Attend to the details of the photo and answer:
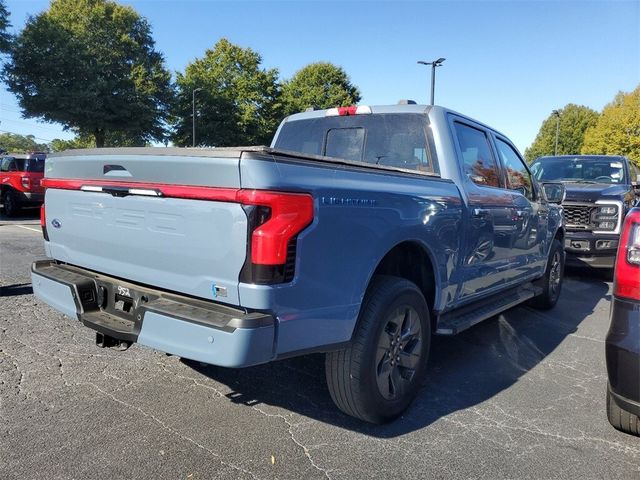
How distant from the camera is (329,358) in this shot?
111 inches

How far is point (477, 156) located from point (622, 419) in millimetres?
2220

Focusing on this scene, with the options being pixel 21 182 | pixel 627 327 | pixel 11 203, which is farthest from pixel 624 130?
pixel 627 327

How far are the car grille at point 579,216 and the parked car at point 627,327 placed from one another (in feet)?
18.8

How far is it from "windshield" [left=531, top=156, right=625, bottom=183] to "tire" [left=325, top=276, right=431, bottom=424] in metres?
7.21

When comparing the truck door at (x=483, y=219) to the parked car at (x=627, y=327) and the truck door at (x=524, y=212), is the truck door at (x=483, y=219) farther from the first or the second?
the parked car at (x=627, y=327)

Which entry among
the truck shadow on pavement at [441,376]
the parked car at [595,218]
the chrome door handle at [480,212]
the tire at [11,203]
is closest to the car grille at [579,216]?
the parked car at [595,218]

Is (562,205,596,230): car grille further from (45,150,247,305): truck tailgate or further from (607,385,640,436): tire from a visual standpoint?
(45,150,247,305): truck tailgate

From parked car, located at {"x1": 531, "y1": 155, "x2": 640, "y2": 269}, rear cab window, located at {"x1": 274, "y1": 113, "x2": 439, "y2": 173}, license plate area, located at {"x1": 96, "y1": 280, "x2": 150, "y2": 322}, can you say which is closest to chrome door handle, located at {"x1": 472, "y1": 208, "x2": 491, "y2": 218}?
rear cab window, located at {"x1": 274, "y1": 113, "x2": 439, "y2": 173}

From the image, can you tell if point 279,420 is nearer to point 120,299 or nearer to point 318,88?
point 120,299

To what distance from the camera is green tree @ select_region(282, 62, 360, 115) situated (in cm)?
5000

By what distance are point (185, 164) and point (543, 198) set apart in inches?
177

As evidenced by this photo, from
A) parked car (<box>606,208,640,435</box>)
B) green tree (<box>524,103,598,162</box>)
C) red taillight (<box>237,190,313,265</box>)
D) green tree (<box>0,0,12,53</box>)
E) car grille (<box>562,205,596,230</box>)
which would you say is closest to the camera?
red taillight (<box>237,190,313,265</box>)

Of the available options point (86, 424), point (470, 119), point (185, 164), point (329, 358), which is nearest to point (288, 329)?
point (329, 358)

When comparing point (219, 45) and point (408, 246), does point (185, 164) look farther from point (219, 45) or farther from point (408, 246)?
point (219, 45)
